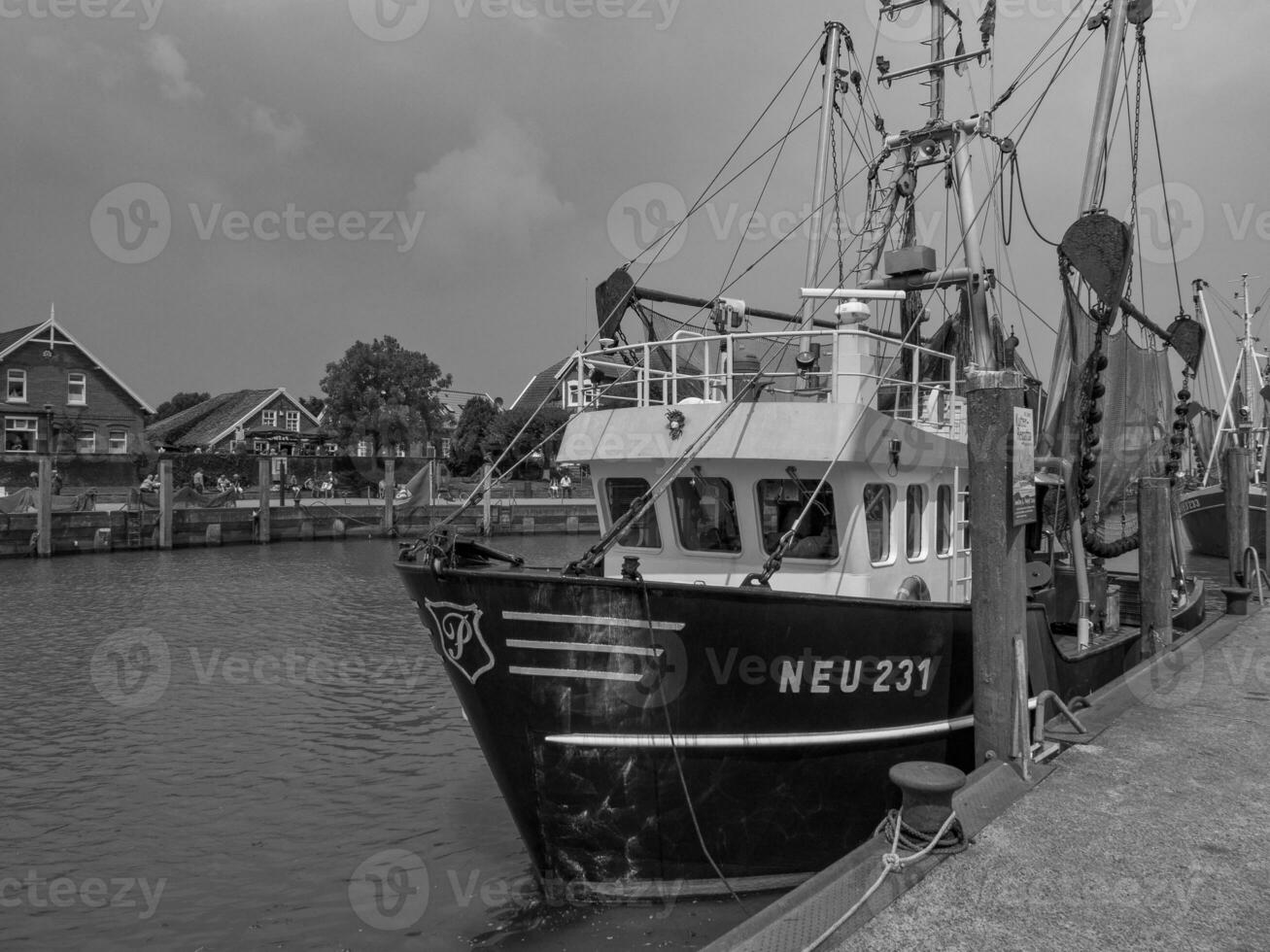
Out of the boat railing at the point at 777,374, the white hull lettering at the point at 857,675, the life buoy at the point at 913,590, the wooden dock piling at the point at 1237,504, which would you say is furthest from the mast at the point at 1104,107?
the wooden dock piling at the point at 1237,504

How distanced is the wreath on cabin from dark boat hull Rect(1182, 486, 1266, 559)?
27282 mm

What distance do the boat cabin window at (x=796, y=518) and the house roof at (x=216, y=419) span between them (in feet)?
181

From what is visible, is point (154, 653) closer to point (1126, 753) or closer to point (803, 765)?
point (803, 765)

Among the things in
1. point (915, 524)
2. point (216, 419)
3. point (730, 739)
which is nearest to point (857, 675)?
point (730, 739)

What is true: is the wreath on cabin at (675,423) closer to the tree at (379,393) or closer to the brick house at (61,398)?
the brick house at (61,398)

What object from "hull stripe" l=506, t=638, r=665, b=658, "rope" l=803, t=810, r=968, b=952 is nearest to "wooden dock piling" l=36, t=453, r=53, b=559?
"hull stripe" l=506, t=638, r=665, b=658

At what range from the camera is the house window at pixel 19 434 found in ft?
139

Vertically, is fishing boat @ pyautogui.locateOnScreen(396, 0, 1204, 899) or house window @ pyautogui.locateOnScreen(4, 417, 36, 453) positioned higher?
house window @ pyautogui.locateOnScreen(4, 417, 36, 453)

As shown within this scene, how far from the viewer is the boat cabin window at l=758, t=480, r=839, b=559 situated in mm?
7340

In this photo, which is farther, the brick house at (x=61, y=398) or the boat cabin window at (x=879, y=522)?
the brick house at (x=61, y=398)

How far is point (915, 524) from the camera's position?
8086 millimetres

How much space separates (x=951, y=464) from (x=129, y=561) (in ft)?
96.5

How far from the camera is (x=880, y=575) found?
7.50 m

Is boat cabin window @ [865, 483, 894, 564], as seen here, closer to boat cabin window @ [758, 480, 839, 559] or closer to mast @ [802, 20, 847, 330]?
boat cabin window @ [758, 480, 839, 559]
